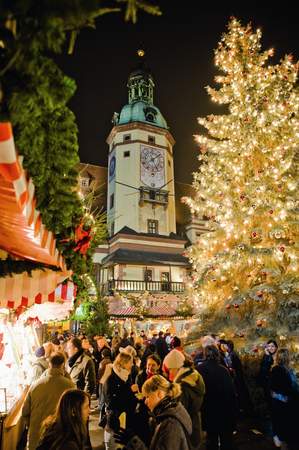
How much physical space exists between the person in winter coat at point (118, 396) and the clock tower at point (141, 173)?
29059 mm

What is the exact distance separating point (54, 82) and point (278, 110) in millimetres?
11223

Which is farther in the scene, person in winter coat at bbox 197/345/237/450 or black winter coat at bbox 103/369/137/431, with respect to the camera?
person in winter coat at bbox 197/345/237/450

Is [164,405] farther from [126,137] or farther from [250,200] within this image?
[126,137]

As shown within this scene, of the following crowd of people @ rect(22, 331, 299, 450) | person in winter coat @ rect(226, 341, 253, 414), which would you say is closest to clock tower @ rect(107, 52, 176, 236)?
person in winter coat @ rect(226, 341, 253, 414)

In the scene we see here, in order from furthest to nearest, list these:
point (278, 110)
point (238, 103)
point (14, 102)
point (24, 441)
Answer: point (238, 103), point (278, 110), point (24, 441), point (14, 102)

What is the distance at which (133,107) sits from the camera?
38.2 meters

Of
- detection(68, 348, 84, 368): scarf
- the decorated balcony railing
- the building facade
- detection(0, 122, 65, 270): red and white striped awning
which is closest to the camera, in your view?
detection(0, 122, 65, 270): red and white striped awning

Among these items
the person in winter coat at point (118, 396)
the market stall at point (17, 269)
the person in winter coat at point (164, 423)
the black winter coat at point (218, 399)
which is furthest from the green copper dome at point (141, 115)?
the person in winter coat at point (164, 423)

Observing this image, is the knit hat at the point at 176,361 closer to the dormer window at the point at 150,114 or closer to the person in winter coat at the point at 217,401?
the person in winter coat at the point at 217,401

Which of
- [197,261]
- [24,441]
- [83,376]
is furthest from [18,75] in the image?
[197,261]

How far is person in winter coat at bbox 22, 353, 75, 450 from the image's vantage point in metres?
4.23

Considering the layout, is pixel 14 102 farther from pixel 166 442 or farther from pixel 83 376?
pixel 83 376

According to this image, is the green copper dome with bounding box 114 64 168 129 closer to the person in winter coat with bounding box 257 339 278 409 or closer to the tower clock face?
the tower clock face

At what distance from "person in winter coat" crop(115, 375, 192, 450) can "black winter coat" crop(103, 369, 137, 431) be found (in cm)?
182
